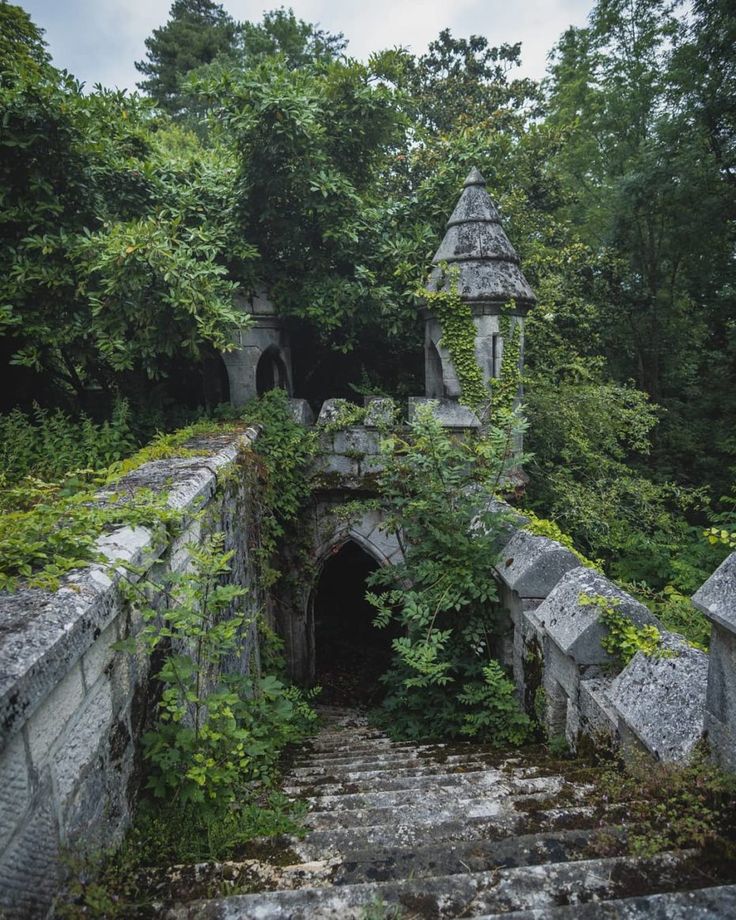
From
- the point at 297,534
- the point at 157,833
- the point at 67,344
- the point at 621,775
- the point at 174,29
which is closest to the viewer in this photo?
the point at 157,833

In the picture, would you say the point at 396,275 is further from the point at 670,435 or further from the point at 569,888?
the point at 670,435

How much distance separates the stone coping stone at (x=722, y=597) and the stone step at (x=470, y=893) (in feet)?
2.31

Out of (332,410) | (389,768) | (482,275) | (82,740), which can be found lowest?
(389,768)

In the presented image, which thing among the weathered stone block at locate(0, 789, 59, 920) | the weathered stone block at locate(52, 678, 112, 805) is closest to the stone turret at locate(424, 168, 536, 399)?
the weathered stone block at locate(52, 678, 112, 805)

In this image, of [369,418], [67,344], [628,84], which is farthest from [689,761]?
[628,84]

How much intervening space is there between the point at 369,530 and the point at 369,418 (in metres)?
1.57

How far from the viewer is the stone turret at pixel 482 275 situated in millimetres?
6914

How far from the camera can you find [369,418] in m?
6.96

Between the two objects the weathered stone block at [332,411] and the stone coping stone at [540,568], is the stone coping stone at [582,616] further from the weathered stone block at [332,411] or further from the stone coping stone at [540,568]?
the weathered stone block at [332,411]

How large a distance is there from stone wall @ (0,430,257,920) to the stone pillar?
6.58 feet

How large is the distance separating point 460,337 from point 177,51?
22854 millimetres

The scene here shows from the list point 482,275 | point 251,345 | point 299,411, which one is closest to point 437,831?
point 299,411

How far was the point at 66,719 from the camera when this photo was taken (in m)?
1.68

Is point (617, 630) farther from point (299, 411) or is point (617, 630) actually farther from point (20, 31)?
point (20, 31)
